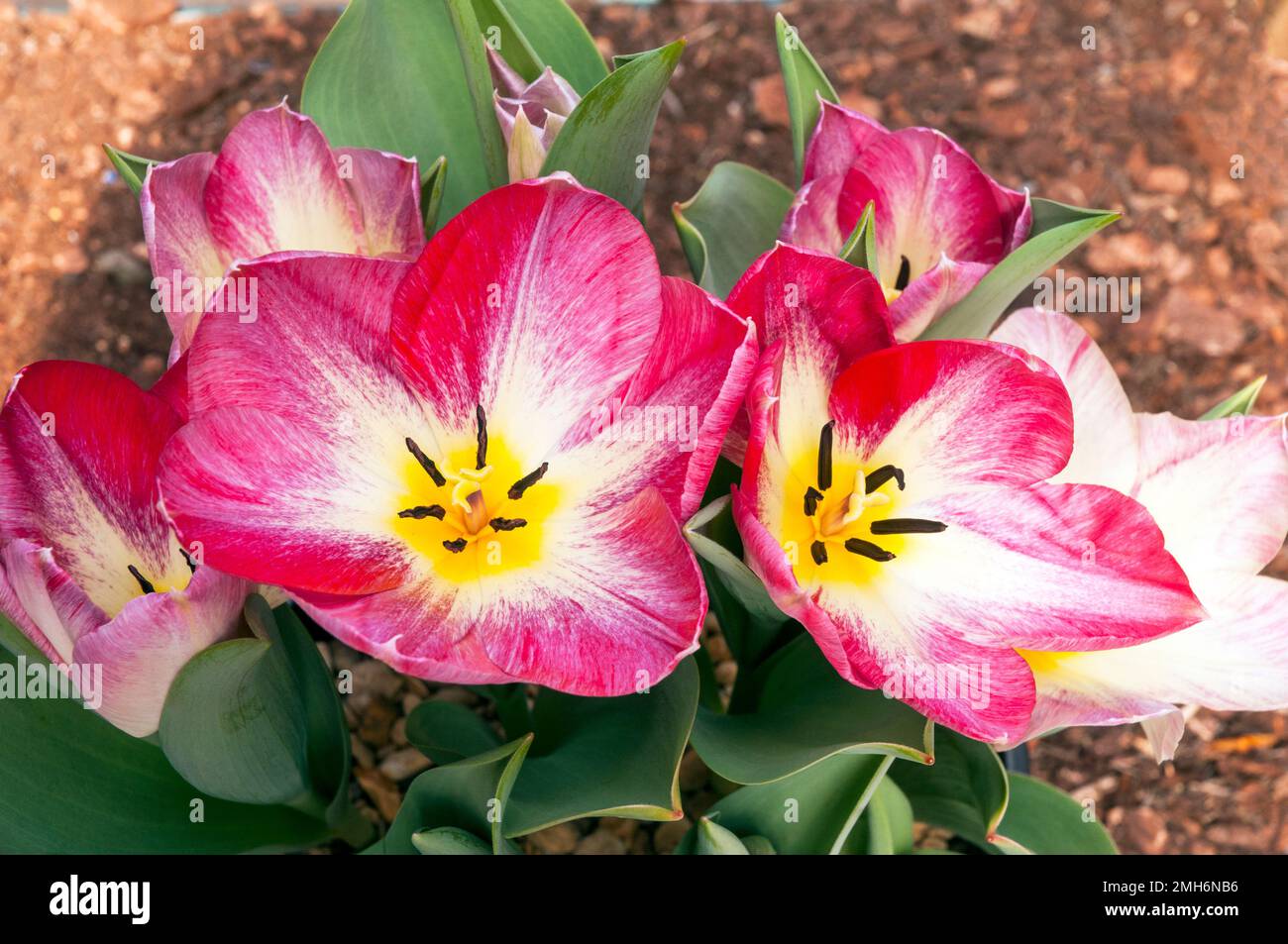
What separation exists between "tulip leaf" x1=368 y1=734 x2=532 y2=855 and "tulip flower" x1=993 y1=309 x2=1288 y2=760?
0.27 m

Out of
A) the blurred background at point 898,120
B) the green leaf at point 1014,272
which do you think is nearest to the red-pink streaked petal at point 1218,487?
the green leaf at point 1014,272

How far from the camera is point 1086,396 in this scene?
67 centimetres

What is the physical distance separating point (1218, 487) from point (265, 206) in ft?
1.82

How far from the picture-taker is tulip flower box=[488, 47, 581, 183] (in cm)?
65

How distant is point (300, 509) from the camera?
574 millimetres

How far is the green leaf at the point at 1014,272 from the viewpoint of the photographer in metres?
0.65

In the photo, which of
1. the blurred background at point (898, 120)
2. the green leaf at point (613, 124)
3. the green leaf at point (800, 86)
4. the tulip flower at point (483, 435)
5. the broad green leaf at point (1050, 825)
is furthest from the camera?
the blurred background at point (898, 120)

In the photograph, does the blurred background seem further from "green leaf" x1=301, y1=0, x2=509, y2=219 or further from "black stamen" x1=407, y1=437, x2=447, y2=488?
"black stamen" x1=407, y1=437, x2=447, y2=488

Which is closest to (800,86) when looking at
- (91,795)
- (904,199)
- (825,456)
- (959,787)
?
(904,199)

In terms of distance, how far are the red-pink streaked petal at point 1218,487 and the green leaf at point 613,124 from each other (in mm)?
334

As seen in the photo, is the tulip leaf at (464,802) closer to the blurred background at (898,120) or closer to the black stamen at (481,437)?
the black stamen at (481,437)

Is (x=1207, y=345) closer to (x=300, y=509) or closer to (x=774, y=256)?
(x=774, y=256)

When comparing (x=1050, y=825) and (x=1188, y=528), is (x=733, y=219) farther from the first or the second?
(x=1050, y=825)
